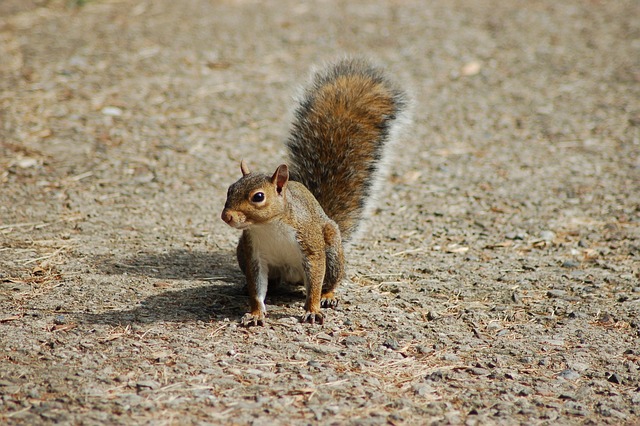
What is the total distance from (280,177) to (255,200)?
143mm

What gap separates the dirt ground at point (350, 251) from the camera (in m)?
2.38

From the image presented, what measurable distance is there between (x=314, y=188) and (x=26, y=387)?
1375 mm

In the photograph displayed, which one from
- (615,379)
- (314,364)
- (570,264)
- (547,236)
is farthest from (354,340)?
(547,236)

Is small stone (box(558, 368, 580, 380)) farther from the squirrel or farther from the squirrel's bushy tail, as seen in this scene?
the squirrel's bushy tail

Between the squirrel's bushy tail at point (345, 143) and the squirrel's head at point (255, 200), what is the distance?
472 mm

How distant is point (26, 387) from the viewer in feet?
7.41

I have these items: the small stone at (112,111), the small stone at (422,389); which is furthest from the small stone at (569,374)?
the small stone at (112,111)

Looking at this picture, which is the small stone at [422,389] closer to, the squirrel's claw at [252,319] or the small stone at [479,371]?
the small stone at [479,371]

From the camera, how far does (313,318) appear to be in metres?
2.81

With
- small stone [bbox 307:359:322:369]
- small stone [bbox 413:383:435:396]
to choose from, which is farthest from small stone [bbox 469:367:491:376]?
small stone [bbox 307:359:322:369]

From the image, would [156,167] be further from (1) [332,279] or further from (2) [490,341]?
(2) [490,341]

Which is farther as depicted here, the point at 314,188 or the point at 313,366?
the point at 314,188

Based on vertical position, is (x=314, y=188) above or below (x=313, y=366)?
above

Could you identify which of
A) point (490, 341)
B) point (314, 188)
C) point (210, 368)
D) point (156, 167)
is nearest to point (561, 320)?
point (490, 341)
